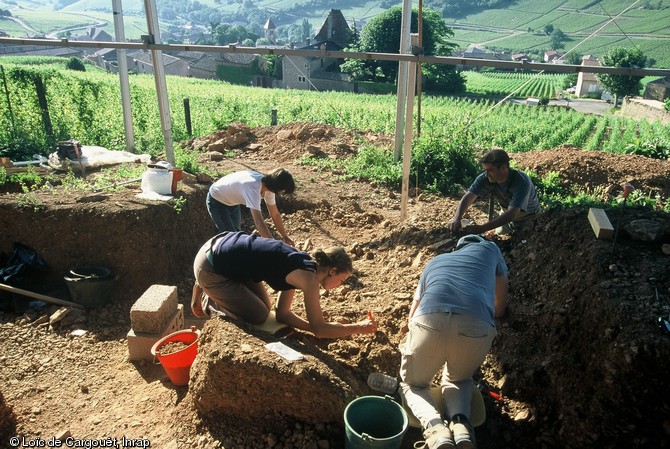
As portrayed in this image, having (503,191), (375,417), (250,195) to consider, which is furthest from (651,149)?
(375,417)

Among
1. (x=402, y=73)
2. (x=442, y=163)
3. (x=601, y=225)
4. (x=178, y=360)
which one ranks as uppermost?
(x=402, y=73)

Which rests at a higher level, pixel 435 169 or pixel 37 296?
pixel 435 169

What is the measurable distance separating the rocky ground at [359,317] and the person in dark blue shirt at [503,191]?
27 centimetres

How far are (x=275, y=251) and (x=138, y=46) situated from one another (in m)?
4.48

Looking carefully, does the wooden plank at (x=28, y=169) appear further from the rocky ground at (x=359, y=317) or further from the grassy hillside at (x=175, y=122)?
the grassy hillside at (x=175, y=122)

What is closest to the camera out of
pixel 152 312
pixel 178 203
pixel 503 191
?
pixel 152 312

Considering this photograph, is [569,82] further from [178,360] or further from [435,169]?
[178,360]

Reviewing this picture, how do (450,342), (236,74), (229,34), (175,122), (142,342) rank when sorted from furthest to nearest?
(229,34) → (236,74) → (175,122) → (142,342) → (450,342)

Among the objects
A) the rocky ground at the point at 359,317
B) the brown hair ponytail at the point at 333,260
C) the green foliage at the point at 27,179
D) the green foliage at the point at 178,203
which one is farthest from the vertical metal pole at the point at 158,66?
the brown hair ponytail at the point at 333,260

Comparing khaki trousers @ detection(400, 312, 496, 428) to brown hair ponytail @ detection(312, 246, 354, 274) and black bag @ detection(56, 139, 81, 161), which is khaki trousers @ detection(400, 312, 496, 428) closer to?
brown hair ponytail @ detection(312, 246, 354, 274)

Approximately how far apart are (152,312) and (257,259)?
1.50 metres

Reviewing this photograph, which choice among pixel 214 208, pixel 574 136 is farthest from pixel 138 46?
pixel 574 136

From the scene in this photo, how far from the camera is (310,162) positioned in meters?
9.23

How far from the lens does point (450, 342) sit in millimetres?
2797
